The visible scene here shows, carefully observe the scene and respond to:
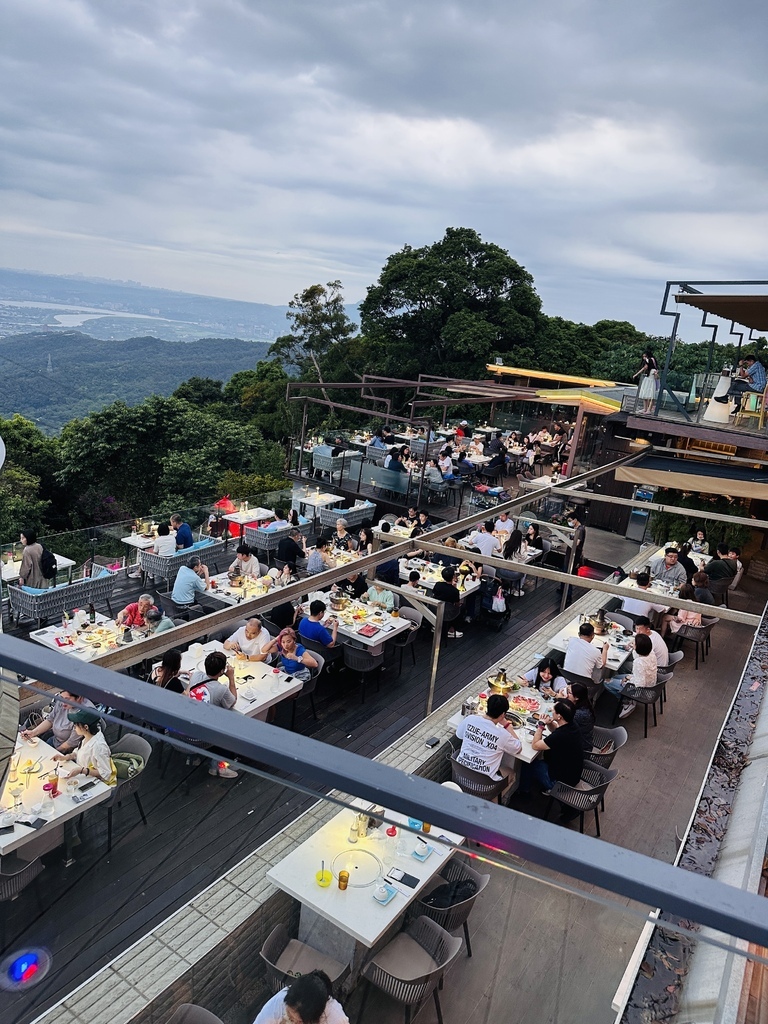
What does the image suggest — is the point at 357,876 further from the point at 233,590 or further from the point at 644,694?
the point at 233,590

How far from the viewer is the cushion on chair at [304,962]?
4.96 ft

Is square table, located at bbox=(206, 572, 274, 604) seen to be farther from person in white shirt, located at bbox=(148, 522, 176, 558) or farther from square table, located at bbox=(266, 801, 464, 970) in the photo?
square table, located at bbox=(266, 801, 464, 970)

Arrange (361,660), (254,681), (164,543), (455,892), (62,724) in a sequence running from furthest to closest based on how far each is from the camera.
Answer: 1. (164,543)
2. (361,660)
3. (254,681)
4. (62,724)
5. (455,892)

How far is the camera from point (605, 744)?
21.9 ft

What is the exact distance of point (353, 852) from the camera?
6.25 ft

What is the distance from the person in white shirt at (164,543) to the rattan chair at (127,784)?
32.1ft

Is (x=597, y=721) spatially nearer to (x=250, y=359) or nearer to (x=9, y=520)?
(x=9, y=520)

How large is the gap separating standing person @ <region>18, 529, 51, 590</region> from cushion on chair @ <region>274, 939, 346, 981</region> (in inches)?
371

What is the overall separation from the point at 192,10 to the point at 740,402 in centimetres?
7359

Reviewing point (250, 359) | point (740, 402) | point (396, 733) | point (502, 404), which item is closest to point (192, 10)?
point (250, 359)

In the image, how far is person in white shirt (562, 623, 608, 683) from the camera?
7676 millimetres

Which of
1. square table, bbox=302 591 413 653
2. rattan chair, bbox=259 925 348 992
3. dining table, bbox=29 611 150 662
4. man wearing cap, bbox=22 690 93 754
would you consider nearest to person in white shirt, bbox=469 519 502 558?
square table, bbox=302 591 413 653

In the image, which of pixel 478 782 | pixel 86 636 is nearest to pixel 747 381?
pixel 478 782

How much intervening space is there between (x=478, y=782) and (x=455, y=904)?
4.58 metres
